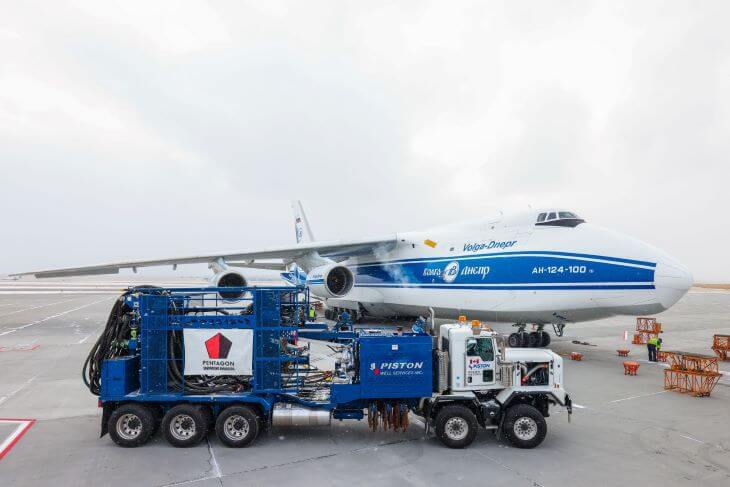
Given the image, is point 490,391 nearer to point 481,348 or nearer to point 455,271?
point 481,348

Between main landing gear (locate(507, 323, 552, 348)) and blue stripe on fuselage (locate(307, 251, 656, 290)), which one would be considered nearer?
blue stripe on fuselage (locate(307, 251, 656, 290))

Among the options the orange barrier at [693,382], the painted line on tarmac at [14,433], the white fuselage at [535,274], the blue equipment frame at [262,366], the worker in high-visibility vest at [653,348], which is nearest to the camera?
the painted line on tarmac at [14,433]

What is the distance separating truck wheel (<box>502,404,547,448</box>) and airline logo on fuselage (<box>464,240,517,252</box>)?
26.6 ft

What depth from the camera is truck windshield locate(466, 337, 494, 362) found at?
7.62m

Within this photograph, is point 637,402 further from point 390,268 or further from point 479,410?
point 390,268

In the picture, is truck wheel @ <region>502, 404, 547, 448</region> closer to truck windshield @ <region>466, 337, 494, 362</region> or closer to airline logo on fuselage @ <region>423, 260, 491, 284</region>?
truck windshield @ <region>466, 337, 494, 362</region>

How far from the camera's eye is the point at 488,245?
1576 centimetres

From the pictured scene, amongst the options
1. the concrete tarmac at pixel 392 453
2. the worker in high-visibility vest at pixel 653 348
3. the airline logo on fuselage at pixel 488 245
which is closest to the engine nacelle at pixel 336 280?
the airline logo on fuselage at pixel 488 245

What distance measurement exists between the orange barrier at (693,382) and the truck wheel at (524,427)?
5.79m

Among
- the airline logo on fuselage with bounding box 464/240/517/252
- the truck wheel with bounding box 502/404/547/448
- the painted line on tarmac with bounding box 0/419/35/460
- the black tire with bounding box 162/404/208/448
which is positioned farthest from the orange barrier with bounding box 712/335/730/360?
the painted line on tarmac with bounding box 0/419/35/460

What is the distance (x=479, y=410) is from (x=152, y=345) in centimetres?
543

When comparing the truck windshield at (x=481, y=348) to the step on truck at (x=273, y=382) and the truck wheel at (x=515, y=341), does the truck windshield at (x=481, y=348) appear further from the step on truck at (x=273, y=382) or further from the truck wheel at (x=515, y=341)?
the truck wheel at (x=515, y=341)

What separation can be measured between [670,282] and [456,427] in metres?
8.00

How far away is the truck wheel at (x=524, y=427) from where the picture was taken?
7309 millimetres
